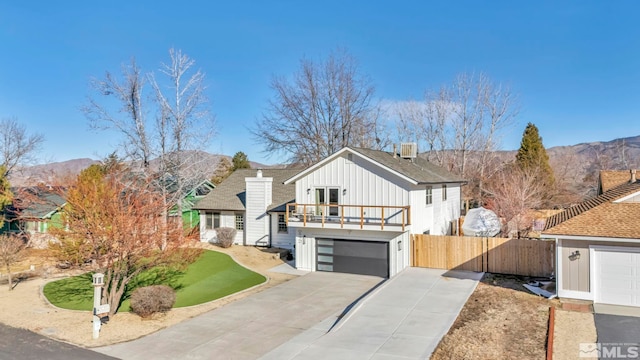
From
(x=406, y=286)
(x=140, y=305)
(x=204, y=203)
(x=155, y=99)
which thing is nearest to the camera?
(x=140, y=305)

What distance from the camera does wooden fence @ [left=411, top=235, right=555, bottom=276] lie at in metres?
16.5

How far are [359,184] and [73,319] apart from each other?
40.2 ft

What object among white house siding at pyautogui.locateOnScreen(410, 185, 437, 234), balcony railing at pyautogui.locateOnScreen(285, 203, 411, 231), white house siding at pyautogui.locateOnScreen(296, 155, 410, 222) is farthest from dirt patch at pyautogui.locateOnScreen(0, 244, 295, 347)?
white house siding at pyautogui.locateOnScreen(410, 185, 437, 234)

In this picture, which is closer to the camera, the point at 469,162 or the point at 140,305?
the point at 140,305

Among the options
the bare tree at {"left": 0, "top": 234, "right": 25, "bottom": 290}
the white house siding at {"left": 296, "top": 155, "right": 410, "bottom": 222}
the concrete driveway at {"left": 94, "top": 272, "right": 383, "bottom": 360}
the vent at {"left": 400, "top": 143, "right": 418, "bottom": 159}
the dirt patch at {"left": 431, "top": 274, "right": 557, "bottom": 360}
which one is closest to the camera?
the dirt patch at {"left": 431, "top": 274, "right": 557, "bottom": 360}

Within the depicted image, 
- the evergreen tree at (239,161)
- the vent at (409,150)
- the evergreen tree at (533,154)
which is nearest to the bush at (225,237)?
the vent at (409,150)

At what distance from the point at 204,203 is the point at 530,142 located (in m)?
34.7

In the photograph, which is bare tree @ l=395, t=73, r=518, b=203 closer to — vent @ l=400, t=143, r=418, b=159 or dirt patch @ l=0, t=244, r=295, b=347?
vent @ l=400, t=143, r=418, b=159

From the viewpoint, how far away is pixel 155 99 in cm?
2419

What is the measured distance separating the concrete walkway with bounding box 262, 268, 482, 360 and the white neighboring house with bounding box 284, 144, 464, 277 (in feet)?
7.08

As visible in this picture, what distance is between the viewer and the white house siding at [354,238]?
691 inches

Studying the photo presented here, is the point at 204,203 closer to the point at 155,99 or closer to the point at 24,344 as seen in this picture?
the point at 155,99

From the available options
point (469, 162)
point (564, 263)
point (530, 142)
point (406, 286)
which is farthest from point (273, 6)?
point (530, 142)

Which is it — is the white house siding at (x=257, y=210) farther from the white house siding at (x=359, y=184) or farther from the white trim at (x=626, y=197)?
the white trim at (x=626, y=197)
